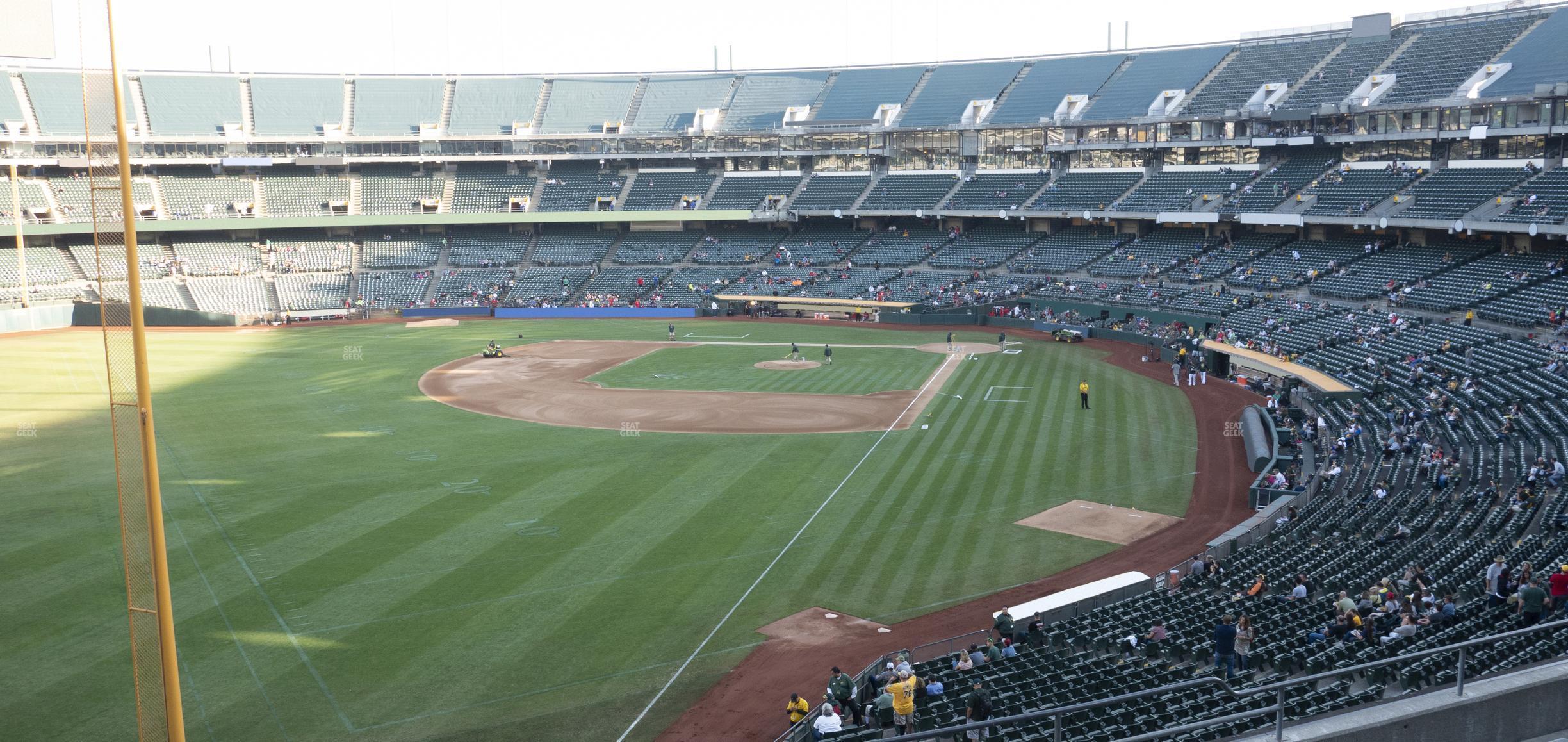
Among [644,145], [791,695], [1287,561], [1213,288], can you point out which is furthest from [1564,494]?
[644,145]

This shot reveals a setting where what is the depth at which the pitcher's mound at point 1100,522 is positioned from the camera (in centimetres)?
2672

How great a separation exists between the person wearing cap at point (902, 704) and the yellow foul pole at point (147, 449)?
31.4 feet

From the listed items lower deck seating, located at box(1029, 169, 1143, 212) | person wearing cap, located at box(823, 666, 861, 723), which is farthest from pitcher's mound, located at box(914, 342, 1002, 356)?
person wearing cap, located at box(823, 666, 861, 723)

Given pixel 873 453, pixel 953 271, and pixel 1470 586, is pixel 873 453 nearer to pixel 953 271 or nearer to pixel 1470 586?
pixel 1470 586

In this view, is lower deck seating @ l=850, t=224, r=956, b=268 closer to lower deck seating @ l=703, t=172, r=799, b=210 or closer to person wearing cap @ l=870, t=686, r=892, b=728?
lower deck seating @ l=703, t=172, r=799, b=210

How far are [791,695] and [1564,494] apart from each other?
686 inches

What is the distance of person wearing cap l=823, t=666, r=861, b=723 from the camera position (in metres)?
16.6

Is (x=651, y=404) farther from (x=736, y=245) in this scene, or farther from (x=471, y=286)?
(x=471, y=286)

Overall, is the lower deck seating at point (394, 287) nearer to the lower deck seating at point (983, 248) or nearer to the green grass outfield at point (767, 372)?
the green grass outfield at point (767, 372)

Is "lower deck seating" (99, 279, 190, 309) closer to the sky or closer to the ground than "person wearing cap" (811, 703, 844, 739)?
closer to the sky

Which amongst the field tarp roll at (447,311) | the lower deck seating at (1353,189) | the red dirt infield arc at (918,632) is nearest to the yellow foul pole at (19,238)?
the field tarp roll at (447,311)

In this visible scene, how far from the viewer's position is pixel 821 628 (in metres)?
21.3

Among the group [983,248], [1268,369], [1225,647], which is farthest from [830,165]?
[1225,647]

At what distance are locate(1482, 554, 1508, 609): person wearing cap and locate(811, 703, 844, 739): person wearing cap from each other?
10.8 metres
